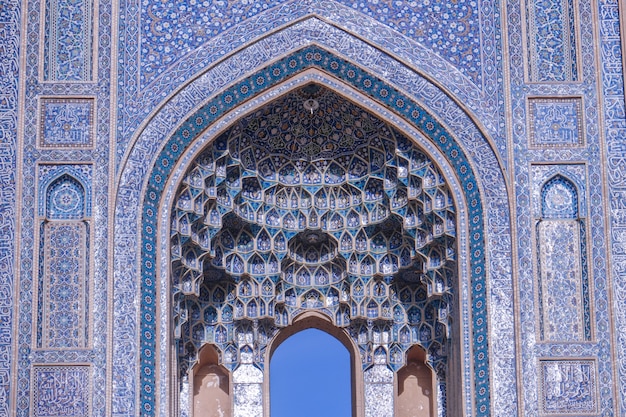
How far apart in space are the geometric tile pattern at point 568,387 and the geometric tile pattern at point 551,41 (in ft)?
6.44

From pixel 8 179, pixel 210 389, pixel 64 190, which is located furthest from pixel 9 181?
pixel 210 389

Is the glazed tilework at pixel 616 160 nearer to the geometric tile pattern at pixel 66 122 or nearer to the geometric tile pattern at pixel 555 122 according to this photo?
the geometric tile pattern at pixel 555 122

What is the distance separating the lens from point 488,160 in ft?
38.8

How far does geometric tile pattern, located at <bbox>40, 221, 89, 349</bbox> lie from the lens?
11.4 metres

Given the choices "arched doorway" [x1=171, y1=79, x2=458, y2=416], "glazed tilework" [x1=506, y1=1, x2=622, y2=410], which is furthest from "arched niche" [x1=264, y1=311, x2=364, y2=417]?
"glazed tilework" [x1=506, y1=1, x2=622, y2=410]

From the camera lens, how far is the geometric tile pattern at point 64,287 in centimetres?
1144

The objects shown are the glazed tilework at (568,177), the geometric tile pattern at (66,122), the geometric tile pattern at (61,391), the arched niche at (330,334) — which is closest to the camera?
the geometric tile pattern at (61,391)

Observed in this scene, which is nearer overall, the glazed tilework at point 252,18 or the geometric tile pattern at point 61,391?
the geometric tile pattern at point 61,391

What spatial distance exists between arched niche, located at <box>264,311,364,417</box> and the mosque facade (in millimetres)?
49

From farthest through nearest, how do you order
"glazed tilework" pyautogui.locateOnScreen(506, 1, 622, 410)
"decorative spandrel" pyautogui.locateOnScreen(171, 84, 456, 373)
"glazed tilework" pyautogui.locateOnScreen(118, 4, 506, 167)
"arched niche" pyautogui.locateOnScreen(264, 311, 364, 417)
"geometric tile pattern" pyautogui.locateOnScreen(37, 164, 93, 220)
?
1. "arched niche" pyautogui.locateOnScreen(264, 311, 364, 417)
2. "decorative spandrel" pyautogui.locateOnScreen(171, 84, 456, 373)
3. "glazed tilework" pyautogui.locateOnScreen(118, 4, 506, 167)
4. "geometric tile pattern" pyautogui.locateOnScreen(37, 164, 93, 220)
5. "glazed tilework" pyautogui.locateOnScreen(506, 1, 622, 410)

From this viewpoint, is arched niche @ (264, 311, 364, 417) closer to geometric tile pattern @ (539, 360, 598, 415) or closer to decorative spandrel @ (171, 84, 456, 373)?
decorative spandrel @ (171, 84, 456, 373)

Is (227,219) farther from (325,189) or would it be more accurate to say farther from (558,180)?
(558,180)

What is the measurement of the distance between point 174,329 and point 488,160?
2.41 metres

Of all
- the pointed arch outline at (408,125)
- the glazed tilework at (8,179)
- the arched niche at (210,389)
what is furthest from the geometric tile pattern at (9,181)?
the arched niche at (210,389)
